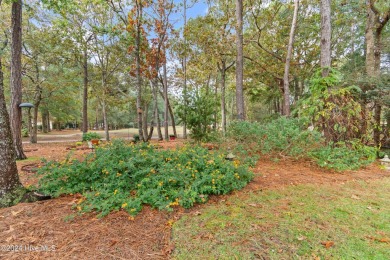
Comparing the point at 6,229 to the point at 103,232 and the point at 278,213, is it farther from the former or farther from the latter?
the point at 278,213

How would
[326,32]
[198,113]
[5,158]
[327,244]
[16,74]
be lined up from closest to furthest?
[327,244], [5,158], [326,32], [16,74], [198,113]

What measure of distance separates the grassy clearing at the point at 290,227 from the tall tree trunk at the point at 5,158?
8.71ft

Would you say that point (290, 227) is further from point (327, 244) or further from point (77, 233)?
point (77, 233)

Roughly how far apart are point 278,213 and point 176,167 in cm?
164

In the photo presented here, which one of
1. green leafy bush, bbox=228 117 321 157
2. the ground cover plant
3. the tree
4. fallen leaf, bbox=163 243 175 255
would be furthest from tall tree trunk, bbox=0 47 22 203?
green leafy bush, bbox=228 117 321 157

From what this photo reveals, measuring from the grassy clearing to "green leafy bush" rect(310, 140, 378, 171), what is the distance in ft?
3.98

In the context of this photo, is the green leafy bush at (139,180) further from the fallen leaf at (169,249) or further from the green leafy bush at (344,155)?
the green leafy bush at (344,155)

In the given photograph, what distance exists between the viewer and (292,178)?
3.58 meters

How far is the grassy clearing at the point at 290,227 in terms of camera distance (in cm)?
168

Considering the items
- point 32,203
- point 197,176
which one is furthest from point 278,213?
point 32,203

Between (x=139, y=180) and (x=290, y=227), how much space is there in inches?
84.0

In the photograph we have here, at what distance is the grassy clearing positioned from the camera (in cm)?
168

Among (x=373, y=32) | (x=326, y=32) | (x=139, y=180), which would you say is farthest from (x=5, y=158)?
(x=373, y=32)

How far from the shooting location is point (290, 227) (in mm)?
2006
